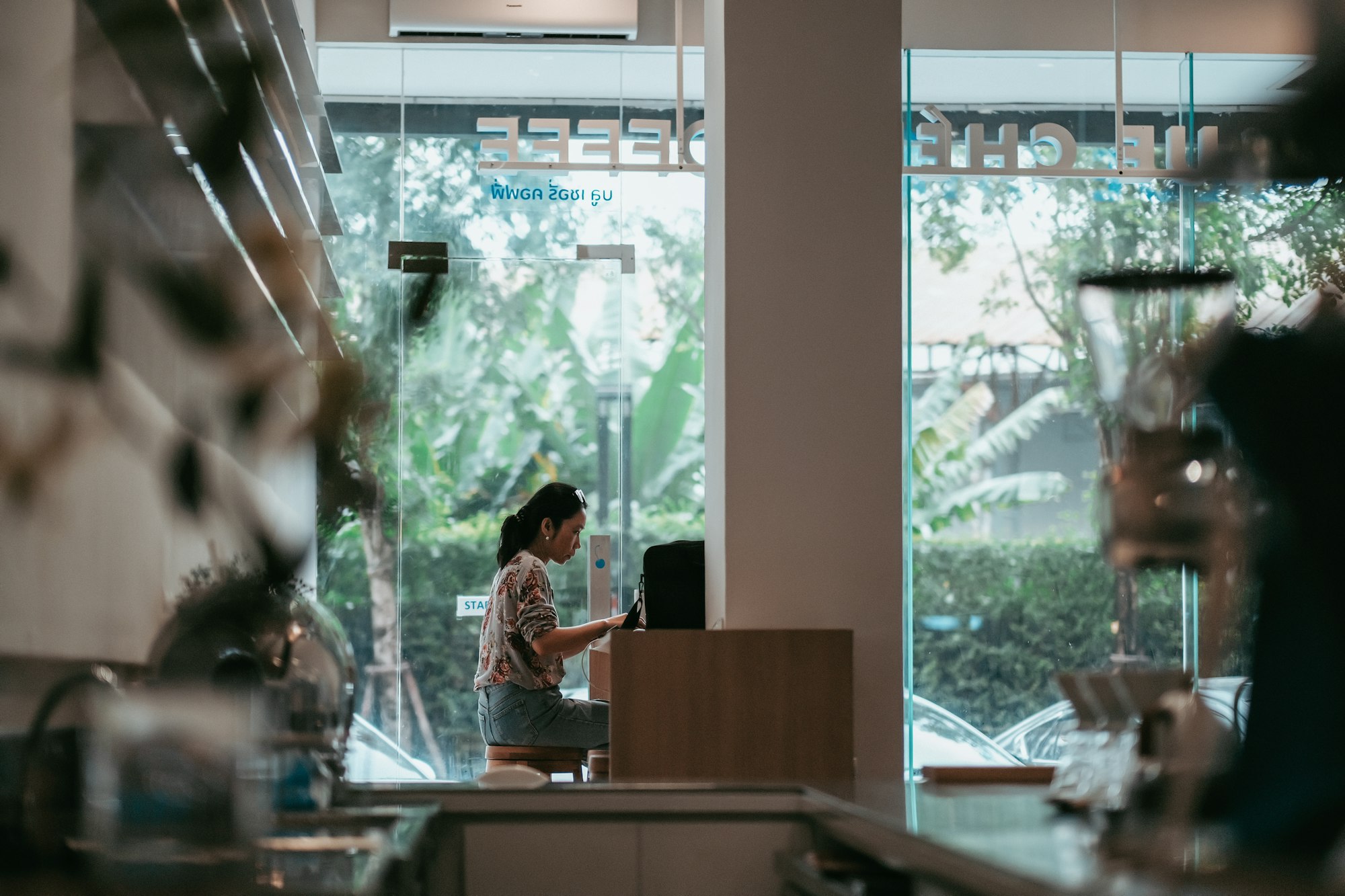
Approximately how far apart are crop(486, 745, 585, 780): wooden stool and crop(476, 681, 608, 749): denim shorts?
0.04m

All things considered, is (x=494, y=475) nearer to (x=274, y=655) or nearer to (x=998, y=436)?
(x=998, y=436)

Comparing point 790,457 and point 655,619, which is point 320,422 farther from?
point 655,619

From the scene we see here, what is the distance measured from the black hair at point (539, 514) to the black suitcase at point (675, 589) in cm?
75

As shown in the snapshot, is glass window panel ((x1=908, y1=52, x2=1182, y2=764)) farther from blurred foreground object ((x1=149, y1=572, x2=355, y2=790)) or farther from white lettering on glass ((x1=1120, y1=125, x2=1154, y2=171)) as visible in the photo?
blurred foreground object ((x1=149, y1=572, x2=355, y2=790))

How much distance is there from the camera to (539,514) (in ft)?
12.9

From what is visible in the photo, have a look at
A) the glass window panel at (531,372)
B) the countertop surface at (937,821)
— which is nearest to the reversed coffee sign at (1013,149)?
the glass window panel at (531,372)

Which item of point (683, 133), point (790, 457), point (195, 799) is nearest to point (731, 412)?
point (790, 457)

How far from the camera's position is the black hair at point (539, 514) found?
3934 mm

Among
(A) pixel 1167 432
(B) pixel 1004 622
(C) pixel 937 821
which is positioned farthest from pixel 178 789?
(B) pixel 1004 622

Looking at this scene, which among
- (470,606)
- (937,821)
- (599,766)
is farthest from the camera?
(470,606)

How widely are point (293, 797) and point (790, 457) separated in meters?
2.54

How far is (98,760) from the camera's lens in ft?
0.99

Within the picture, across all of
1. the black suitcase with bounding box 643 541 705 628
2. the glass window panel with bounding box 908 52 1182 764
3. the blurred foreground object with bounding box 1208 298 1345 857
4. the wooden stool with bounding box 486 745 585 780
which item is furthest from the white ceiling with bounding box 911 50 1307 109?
the blurred foreground object with bounding box 1208 298 1345 857

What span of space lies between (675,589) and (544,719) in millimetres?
A: 778
